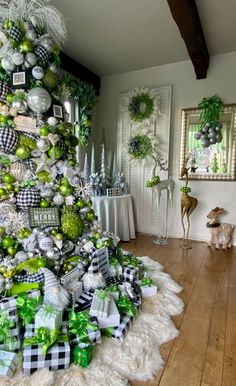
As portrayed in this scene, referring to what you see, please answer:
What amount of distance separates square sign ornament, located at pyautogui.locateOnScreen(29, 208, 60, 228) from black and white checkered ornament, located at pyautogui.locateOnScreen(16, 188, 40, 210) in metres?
0.04

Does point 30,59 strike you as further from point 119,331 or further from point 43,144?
point 119,331

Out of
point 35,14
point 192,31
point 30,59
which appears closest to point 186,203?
point 192,31

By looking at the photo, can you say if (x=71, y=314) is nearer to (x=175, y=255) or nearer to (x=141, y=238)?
(x=175, y=255)

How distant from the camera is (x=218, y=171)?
130 inches

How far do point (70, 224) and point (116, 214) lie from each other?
156 centimetres

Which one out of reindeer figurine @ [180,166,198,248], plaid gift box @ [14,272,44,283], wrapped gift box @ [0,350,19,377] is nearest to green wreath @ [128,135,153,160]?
reindeer figurine @ [180,166,198,248]

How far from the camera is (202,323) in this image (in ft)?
5.27

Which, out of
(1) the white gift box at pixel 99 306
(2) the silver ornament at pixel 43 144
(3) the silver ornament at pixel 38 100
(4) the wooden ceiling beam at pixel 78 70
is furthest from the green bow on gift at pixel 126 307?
(4) the wooden ceiling beam at pixel 78 70

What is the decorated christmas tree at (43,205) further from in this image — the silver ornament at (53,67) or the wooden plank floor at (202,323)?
the wooden plank floor at (202,323)

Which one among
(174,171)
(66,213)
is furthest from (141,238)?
(66,213)

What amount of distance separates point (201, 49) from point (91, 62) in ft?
4.78

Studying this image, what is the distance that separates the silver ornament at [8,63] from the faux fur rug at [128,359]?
1.65 m

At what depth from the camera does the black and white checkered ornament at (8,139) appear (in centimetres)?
146

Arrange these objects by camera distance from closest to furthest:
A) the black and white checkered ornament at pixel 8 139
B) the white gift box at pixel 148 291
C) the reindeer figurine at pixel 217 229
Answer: the black and white checkered ornament at pixel 8 139 < the white gift box at pixel 148 291 < the reindeer figurine at pixel 217 229
